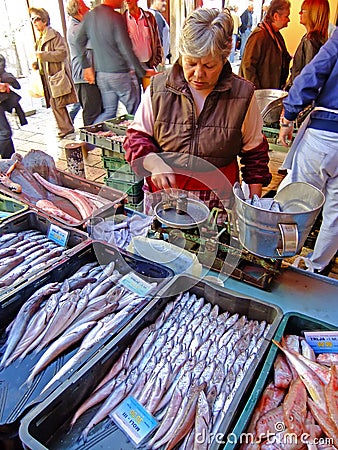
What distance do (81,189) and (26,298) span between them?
1150mm

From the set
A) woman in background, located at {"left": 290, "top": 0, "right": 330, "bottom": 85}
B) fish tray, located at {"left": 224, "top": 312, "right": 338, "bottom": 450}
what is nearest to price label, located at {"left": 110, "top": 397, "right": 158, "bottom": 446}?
fish tray, located at {"left": 224, "top": 312, "right": 338, "bottom": 450}

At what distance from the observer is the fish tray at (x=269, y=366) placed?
111 centimetres

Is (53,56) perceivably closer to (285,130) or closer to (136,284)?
(285,130)

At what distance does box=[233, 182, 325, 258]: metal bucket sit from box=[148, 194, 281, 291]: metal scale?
0.81ft

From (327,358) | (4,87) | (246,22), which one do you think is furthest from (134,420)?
(246,22)

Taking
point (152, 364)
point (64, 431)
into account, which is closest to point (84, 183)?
point (152, 364)

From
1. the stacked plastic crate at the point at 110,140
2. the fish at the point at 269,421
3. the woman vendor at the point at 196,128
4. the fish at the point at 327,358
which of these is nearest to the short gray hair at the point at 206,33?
the woman vendor at the point at 196,128

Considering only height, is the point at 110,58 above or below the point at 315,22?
below

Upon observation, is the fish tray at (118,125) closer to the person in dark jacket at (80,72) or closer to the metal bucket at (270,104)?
the person in dark jacket at (80,72)

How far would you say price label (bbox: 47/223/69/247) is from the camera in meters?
2.07

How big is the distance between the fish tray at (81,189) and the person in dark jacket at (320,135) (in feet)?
4.82

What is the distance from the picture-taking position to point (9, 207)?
2.40 metres

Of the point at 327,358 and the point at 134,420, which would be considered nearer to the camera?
the point at 134,420

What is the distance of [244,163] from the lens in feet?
7.29
